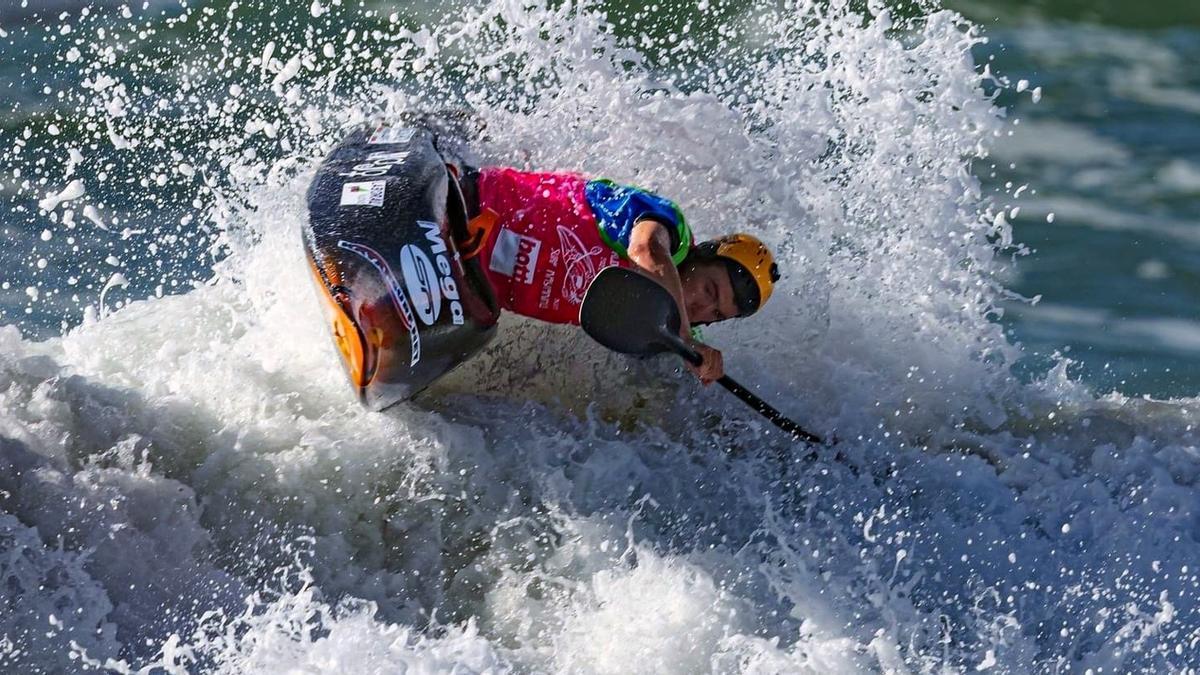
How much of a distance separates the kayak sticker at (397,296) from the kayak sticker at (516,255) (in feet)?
1.50

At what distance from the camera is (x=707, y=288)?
4.51 m

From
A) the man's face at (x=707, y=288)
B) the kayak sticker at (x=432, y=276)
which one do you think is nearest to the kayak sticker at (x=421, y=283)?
the kayak sticker at (x=432, y=276)

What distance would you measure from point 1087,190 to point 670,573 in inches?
147

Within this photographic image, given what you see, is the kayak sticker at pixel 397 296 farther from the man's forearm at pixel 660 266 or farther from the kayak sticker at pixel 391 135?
the man's forearm at pixel 660 266

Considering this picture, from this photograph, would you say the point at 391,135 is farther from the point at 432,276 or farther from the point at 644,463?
the point at 644,463

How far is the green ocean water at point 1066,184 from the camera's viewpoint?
5.88 m

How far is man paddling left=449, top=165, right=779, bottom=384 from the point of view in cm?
445

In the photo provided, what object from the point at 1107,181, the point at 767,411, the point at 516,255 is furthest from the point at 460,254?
the point at 1107,181

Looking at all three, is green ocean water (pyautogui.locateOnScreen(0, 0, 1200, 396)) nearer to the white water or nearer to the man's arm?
the white water

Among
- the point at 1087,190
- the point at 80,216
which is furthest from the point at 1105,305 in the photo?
the point at 80,216

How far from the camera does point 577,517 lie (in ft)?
14.0

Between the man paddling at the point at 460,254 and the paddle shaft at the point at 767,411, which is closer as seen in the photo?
the man paddling at the point at 460,254

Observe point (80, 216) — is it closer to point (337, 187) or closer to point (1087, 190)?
point (337, 187)

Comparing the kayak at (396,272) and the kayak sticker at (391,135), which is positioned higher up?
the kayak sticker at (391,135)
